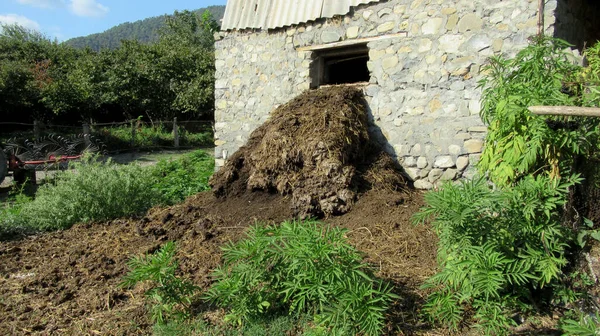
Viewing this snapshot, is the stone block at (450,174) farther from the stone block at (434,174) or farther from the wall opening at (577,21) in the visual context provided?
the wall opening at (577,21)

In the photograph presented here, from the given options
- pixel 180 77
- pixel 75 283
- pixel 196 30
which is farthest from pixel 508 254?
pixel 196 30

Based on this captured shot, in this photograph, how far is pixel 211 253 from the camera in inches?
191

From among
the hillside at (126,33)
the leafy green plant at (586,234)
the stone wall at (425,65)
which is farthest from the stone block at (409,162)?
the hillside at (126,33)

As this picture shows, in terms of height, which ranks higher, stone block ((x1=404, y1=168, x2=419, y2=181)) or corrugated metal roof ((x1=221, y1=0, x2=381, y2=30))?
corrugated metal roof ((x1=221, y1=0, x2=381, y2=30))

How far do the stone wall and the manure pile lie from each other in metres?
0.38

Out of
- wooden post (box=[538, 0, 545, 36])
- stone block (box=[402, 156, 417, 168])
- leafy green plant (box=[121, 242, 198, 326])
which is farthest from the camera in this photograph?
stone block (box=[402, 156, 417, 168])

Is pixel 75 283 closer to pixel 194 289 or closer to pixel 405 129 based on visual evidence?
pixel 194 289

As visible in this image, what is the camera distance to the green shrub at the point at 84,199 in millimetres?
6262

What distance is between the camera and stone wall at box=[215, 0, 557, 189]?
5516mm

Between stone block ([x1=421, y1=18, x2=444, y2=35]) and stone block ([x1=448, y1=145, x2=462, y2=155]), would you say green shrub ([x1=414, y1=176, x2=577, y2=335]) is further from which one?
stone block ([x1=421, y1=18, x2=444, y2=35])

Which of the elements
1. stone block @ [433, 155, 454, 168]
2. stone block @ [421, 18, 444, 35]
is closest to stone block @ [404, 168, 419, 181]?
stone block @ [433, 155, 454, 168]

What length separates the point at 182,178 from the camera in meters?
8.76

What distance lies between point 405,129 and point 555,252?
10.5 feet

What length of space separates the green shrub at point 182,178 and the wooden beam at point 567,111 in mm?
5746
